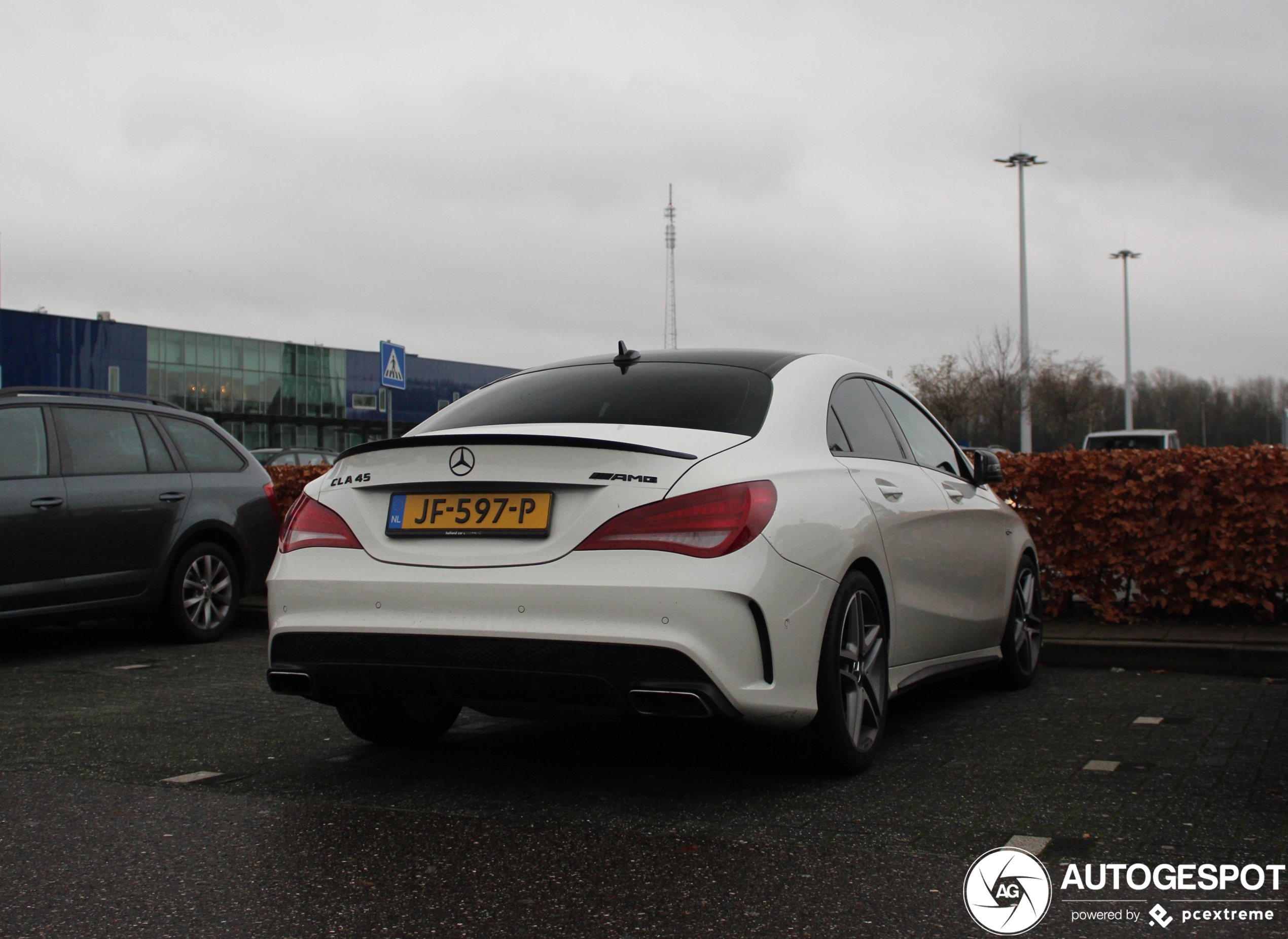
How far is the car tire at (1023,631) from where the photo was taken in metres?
6.42

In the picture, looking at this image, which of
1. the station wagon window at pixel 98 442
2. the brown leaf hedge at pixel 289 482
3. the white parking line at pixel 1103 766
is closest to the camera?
the white parking line at pixel 1103 766

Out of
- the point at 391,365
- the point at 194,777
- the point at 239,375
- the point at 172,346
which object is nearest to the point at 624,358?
the point at 194,777

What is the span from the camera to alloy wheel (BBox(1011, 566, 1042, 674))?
6508 millimetres

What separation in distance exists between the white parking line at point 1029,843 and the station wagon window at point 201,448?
22.2ft

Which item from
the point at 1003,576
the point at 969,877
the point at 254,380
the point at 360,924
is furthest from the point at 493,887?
the point at 254,380

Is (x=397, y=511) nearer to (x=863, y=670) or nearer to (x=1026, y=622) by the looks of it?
(x=863, y=670)

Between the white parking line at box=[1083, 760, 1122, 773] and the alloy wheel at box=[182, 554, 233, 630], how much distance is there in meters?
6.07

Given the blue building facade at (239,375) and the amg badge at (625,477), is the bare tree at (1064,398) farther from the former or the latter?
the amg badge at (625,477)

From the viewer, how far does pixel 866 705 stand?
4551 millimetres

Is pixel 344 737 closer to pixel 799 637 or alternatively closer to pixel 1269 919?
pixel 799 637

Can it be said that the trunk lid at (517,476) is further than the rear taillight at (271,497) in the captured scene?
No

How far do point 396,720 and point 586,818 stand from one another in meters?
1.29

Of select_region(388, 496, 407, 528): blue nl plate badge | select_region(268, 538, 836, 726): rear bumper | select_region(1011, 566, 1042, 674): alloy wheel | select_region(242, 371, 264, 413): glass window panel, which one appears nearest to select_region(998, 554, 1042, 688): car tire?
select_region(1011, 566, 1042, 674): alloy wheel

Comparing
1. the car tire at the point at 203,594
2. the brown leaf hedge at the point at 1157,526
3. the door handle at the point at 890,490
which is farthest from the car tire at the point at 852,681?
the car tire at the point at 203,594
